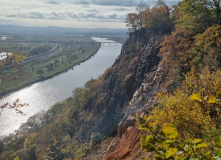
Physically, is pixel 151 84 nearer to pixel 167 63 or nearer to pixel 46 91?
pixel 167 63

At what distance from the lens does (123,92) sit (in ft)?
97.8

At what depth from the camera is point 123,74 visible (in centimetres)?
3306

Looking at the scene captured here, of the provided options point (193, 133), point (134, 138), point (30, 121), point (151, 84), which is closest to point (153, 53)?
point (151, 84)

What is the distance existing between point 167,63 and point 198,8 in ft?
→ 24.6

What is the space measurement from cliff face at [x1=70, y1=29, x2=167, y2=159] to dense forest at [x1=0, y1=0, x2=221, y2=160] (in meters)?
0.13

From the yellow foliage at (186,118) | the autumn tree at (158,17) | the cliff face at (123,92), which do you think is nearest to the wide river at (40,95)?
the cliff face at (123,92)

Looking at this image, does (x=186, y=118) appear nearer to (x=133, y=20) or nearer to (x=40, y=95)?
(x=133, y=20)

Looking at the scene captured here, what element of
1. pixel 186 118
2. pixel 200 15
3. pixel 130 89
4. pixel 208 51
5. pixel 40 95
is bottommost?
pixel 40 95

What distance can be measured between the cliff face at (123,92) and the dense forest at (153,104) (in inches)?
5.2

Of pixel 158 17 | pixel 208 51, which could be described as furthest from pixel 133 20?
pixel 208 51

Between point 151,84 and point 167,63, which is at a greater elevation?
point 167,63

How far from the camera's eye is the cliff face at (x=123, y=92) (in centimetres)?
2092

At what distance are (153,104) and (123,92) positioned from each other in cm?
1565

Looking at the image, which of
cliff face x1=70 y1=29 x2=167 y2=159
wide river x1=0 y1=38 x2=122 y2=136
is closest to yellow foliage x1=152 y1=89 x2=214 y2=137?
cliff face x1=70 y1=29 x2=167 y2=159
